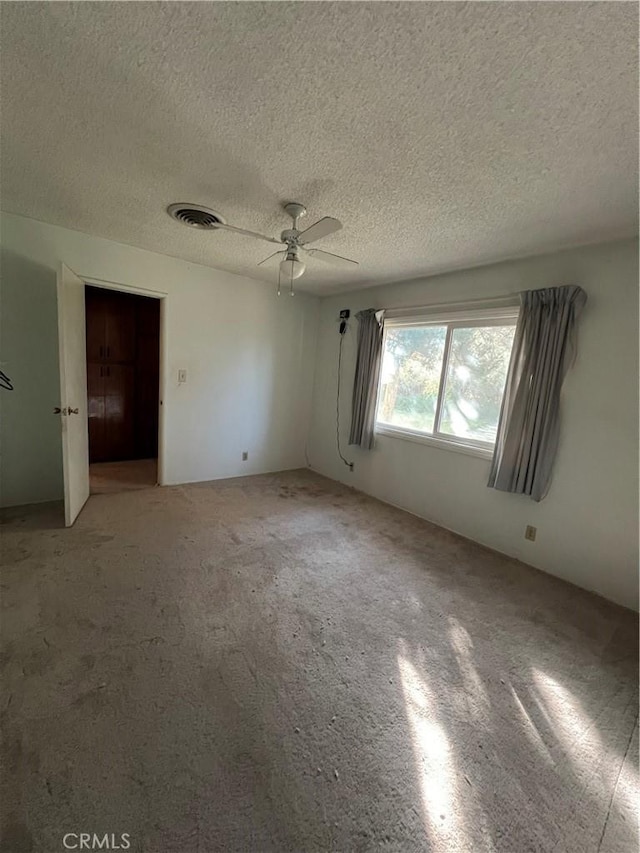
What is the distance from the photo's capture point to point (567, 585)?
2.54 m

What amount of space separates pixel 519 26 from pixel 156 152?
161 cm

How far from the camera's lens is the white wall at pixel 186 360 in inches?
113

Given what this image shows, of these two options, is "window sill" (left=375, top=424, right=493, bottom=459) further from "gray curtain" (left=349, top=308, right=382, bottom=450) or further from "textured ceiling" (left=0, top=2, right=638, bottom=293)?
"textured ceiling" (left=0, top=2, right=638, bottom=293)

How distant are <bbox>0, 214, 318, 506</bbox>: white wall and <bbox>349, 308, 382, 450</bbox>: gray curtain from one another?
0.97m

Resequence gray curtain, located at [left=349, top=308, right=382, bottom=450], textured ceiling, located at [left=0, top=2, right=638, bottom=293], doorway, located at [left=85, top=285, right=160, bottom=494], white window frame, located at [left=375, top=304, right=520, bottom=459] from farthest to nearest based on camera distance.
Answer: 1. doorway, located at [left=85, top=285, right=160, bottom=494]
2. gray curtain, located at [left=349, top=308, right=382, bottom=450]
3. white window frame, located at [left=375, top=304, right=520, bottom=459]
4. textured ceiling, located at [left=0, top=2, right=638, bottom=293]

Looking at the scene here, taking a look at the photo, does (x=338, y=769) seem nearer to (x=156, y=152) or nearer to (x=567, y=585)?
(x=567, y=585)

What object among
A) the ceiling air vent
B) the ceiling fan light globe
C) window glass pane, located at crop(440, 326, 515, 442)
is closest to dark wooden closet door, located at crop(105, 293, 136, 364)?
the ceiling air vent

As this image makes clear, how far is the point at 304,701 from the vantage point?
1478 mm

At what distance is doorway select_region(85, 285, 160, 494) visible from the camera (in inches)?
173

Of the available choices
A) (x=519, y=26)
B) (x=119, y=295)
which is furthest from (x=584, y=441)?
(x=119, y=295)

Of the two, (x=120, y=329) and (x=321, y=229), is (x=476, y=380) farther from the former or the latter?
(x=120, y=329)

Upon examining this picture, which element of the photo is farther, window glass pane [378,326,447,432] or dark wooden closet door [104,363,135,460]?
dark wooden closet door [104,363,135,460]

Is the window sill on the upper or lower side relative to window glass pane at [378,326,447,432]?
lower

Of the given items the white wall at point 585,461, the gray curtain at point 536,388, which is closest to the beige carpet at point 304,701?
the white wall at point 585,461
